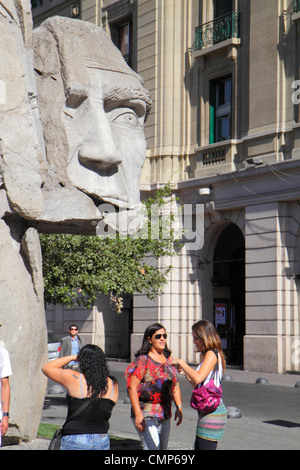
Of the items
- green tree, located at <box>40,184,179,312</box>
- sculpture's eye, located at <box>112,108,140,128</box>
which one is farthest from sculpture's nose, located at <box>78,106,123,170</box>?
green tree, located at <box>40,184,179,312</box>

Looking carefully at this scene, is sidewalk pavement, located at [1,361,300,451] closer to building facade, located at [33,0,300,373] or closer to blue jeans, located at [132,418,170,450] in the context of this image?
blue jeans, located at [132,418,170,450]

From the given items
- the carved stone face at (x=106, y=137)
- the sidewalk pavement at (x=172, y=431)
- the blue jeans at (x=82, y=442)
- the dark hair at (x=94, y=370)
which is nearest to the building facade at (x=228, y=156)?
the sidewalk pavement at (x=172, y=431)

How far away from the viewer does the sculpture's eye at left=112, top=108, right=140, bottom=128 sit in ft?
25.5

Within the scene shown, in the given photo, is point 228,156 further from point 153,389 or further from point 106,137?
point 153,389

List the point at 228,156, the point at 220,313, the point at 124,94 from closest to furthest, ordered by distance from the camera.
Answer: the point at 124,94
the point at 228,156
the point at 220,313

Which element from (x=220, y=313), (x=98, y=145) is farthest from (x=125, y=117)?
(x=220, y=313)

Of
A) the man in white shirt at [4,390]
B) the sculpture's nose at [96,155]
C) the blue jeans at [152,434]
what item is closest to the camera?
the man in white shirt at [4,390]

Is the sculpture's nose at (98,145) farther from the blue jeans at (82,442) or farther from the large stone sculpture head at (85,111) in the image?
the blue jeans at (82,442)

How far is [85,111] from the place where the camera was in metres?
7.43

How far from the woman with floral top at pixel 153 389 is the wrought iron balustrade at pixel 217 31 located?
18.8 metres

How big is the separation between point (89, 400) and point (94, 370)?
0.73 feet

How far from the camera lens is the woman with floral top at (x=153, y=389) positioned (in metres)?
6.51

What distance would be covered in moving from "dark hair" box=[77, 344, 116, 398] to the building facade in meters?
16.2
